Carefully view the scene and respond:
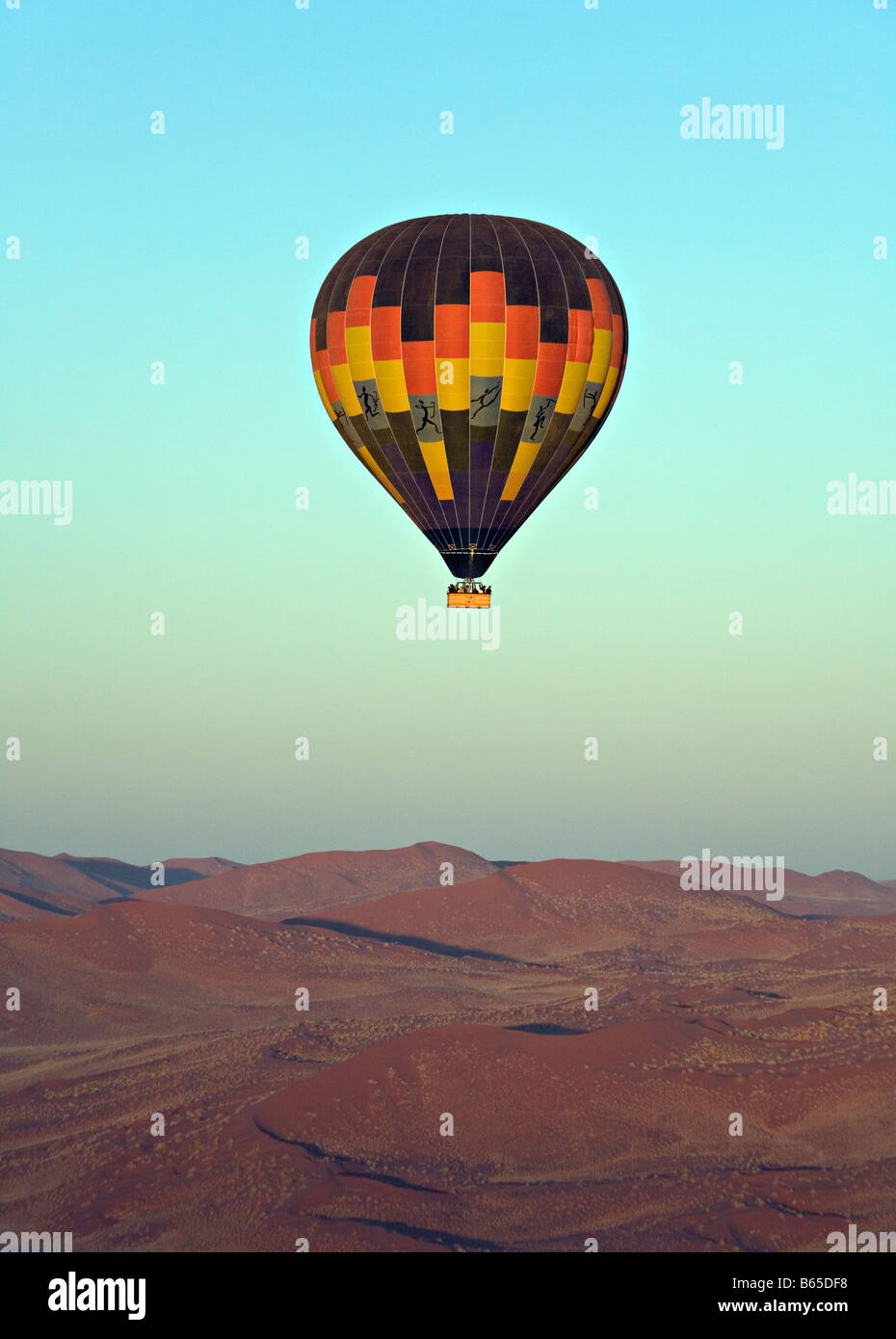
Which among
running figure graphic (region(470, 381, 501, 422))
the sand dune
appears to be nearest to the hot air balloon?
running figure graphic (region(470, 381, 501, 422))

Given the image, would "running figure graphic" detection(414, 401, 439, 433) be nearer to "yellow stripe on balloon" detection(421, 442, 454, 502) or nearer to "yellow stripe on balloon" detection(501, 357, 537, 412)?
"yellow stripe on balloon" detection(421, 442, 454, 502)

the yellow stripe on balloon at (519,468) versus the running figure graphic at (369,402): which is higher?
the running figure graphic at (369,402)

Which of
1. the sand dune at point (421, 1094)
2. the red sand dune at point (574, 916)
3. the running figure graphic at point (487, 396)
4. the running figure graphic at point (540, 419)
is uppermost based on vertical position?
the running figure graphic at point (487, 396)

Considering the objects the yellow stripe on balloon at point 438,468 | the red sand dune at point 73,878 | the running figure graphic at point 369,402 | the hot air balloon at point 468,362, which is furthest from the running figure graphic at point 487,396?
the red sand dune at point 73,878

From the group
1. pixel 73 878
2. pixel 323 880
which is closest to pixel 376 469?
pixel 323 880

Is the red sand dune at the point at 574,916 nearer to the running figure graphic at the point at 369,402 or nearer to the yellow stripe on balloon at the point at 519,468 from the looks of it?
the yellow stripe on balloon at the point at 519,468

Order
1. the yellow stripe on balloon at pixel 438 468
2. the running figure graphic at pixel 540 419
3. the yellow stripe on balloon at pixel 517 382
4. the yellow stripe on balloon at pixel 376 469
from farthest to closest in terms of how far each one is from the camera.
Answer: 1. the yellow stripe on balloon at pixel 376 469
2. the running figure graphic at pixel 540 419
3. the yellow stripe on balloon at pixel 438 468
4. the yellow stripe on balloon at pixel 517 382

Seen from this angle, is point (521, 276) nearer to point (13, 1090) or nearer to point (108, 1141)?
point (108, 1141)
